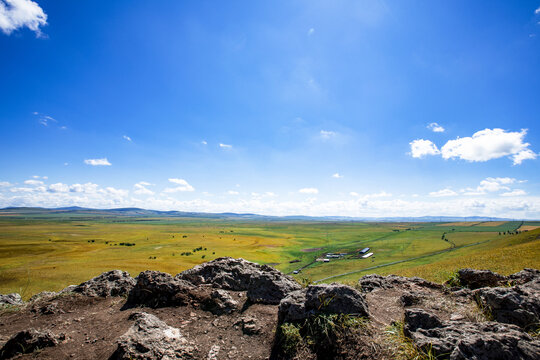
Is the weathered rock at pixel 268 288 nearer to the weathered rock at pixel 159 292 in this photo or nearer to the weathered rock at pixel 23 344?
the weathered rock at pixel 159 292

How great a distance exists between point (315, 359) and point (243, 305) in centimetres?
395

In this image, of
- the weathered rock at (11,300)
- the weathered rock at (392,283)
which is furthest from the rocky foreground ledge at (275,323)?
the weathered rock at (11,300)

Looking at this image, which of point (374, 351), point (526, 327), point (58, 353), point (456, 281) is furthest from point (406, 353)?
point (58, 353)

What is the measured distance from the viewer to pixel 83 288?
11.1m

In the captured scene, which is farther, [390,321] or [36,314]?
[36,314]

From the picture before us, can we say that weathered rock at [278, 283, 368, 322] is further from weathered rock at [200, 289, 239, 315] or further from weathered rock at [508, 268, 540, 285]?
weathered rock at [508, 268, 540, 285]

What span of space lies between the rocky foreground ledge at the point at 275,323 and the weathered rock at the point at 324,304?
0.03m

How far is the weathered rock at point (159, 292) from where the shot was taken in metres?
9.62

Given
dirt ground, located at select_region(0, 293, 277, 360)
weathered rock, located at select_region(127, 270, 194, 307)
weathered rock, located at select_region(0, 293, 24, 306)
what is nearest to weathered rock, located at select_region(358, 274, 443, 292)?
dirt ground, located at select_region(0, 293, 277, 360)

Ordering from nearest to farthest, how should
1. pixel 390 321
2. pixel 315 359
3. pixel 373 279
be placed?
pixel 315 359 < pixel 390 321 < pixel 373 279

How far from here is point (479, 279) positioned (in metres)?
11.0

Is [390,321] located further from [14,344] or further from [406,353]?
[14,344]

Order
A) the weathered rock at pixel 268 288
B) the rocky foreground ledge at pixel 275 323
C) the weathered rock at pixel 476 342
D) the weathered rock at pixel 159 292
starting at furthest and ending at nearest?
the weathered rock at pixel 159 292 < the weathered rock at pixel 268 288 < the rocky foreground ledge at pixel 275 323 < the weathered rock at pixel 476 342

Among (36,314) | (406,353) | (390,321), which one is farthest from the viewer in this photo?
(36,314)
